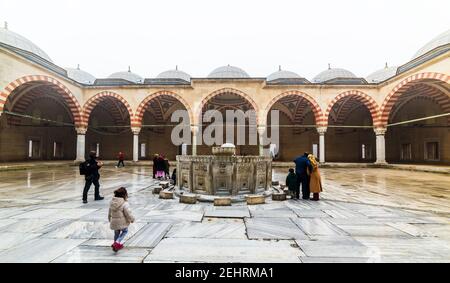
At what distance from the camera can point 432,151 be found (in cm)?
1645

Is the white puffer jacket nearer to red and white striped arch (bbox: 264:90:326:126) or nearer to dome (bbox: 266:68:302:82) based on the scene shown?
red and white striped arch (bbox: 264:90:326:126)

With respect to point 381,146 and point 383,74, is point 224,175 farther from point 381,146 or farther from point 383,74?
point 383,74

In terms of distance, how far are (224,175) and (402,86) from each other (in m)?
14.1

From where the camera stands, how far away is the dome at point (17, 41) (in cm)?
1608

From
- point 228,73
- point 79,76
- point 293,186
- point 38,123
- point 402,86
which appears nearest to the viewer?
point 293,186

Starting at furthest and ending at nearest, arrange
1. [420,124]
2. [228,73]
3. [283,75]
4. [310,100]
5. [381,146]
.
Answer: [283,75]
[228,73]
[420,124]
[310,100]
[381,146]

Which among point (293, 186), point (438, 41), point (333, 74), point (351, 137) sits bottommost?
point (293, 186)

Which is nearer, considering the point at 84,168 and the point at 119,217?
the point at 119,217

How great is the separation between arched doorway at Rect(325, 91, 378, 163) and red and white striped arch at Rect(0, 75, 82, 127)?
20.0 meters

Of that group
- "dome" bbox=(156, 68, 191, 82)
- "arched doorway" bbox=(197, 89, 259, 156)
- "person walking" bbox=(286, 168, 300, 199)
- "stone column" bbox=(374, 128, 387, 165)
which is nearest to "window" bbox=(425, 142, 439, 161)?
"stone column" bbox=(374, 128, 387, 165)

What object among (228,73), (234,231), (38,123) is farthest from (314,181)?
(38,123)

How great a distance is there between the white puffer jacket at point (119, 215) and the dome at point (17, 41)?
68.6ft
